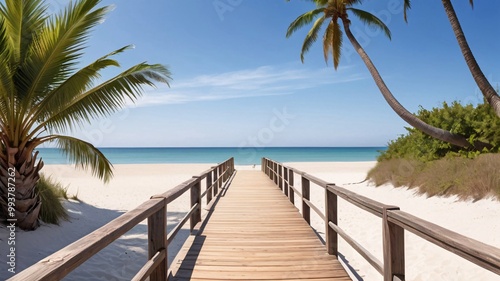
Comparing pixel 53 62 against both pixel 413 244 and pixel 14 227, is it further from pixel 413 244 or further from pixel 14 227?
pixel 413 244

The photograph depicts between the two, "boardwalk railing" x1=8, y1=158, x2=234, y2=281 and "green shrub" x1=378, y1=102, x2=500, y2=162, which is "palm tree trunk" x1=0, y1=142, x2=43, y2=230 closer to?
"boardwalk railing" x1=8, y1=158, x2=234, y2=281

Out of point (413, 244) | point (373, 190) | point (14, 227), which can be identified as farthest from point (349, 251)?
point (373, 190)

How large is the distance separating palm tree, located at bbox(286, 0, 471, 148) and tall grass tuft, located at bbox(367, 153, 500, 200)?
1380 mm

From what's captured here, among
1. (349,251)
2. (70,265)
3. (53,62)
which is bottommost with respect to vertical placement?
(349,251)

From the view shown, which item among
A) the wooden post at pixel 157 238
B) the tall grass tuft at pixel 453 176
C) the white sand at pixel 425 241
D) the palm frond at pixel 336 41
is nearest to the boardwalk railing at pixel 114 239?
the wooden post at pixel 157 238

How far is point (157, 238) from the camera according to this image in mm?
2814

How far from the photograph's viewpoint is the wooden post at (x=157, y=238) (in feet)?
9.08

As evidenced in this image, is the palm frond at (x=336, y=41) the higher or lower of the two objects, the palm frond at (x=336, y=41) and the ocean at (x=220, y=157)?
the higher

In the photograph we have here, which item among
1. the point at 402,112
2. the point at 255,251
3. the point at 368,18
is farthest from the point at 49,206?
the point at 368,18

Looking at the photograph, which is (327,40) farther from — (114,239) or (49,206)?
(114,239)

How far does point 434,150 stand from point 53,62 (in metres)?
12.7

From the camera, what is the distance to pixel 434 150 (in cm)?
1192

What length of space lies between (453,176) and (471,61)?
141 inches

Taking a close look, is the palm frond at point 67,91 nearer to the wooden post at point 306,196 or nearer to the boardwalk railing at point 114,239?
the boardwalk railing at point 114,239
